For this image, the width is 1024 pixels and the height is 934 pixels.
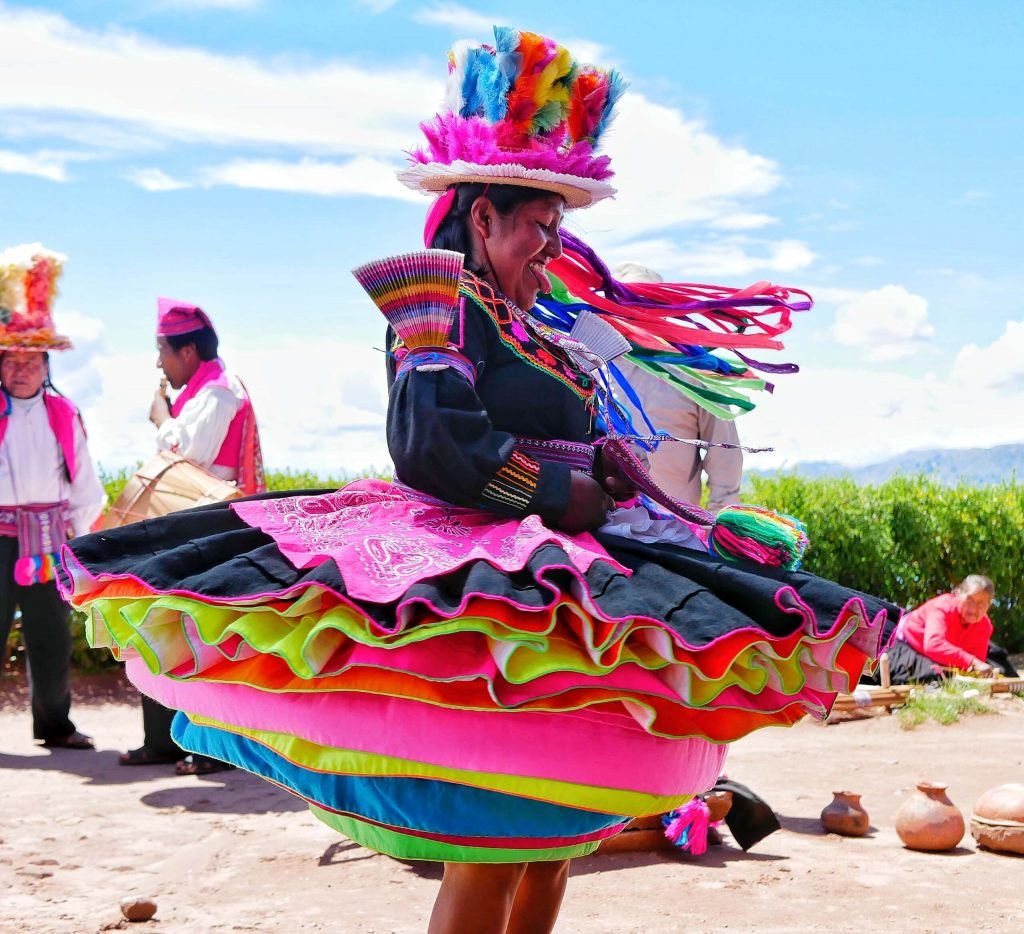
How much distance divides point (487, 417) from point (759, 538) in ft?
2.02

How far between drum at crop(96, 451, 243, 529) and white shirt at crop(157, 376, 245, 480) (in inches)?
9.7

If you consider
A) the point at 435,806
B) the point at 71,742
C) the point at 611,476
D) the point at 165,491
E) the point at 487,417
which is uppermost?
the point at 487,417

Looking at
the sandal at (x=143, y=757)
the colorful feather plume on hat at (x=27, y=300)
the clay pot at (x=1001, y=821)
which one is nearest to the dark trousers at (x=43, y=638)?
the sandal at (x=143, y=757)

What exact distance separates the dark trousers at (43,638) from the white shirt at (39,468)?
1.18 ft

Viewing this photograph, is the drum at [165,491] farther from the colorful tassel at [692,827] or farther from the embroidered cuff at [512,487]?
the embroidered cuff at [512,487]

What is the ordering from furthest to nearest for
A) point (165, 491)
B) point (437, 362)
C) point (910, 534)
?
point (910, 534)
point (165, 491)
point (437, 362)

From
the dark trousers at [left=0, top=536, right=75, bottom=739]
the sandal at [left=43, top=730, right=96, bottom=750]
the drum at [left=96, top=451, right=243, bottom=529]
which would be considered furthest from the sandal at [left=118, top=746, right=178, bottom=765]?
the drum at [left=96, top=451, right=243, bottom=529]

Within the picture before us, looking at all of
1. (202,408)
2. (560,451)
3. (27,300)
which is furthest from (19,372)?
(560,451)

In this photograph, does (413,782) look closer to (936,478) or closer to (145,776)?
(145,776)

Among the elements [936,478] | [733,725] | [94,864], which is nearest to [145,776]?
[94,864]

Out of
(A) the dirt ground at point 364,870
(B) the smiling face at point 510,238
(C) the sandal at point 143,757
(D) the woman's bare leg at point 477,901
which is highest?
(B) the smiling face at point 510,238

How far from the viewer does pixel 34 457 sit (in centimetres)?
686

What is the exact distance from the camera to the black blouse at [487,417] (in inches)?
93.4

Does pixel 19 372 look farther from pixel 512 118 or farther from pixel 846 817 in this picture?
pixel 512 118
